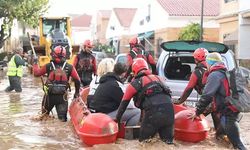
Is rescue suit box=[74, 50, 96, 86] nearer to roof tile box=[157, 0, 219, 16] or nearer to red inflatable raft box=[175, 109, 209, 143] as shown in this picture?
red inflatable raft box=[175, 109, 209, 143]

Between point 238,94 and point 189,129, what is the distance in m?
1.14

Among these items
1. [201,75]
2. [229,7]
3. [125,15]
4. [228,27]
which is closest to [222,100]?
[201,75]

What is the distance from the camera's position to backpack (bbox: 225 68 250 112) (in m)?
7.05

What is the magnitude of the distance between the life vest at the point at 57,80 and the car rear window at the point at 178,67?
2.06 m

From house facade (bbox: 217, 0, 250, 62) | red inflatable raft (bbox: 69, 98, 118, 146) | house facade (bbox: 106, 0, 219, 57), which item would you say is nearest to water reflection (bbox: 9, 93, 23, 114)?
red inflatable raft (bbox: 69, 98, 118, 146)

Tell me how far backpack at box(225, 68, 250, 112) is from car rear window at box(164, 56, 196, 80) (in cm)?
301

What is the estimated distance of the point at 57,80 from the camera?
988 cm

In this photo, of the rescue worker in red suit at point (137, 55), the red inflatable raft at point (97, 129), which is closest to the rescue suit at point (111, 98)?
the red inflatable raft at point (97, 129)

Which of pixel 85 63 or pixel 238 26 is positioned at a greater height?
pixel 238 26

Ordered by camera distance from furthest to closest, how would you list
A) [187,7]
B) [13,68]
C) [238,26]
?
[187,7] → [238,26] → [13,68]

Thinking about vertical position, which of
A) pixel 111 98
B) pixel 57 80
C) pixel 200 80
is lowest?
pixel 111 98

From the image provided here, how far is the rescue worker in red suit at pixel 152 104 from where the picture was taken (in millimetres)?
7098

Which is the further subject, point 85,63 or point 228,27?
point 228,27

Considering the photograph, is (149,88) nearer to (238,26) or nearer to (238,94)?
(238,94)
